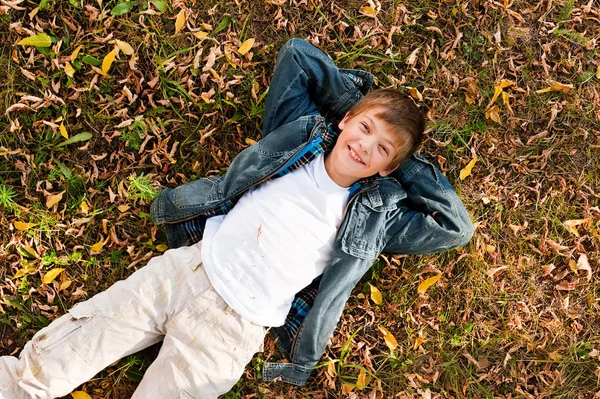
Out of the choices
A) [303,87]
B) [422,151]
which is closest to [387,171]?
[422,151]

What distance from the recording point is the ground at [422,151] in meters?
4.04

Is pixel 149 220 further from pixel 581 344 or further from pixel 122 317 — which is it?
pixel 581 344

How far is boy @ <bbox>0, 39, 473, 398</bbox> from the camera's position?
348 cm

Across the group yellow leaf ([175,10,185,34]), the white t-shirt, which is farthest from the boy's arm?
yellow leaf ([175,10,185,34])

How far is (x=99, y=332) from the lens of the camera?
3.50m

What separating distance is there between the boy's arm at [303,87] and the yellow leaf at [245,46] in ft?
1.12

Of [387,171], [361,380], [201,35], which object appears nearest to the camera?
[387,171]

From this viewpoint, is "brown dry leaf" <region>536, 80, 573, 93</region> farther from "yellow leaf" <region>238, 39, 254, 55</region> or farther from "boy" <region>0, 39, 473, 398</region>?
"yellow leaf" <region>238, 39, 254, 55</region>

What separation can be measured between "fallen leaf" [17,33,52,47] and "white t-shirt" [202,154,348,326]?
179cm

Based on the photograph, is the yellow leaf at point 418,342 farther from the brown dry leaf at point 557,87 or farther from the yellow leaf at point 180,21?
the yellow leaf at point 180,21

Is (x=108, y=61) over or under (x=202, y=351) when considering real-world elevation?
over

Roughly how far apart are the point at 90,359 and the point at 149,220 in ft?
3.50

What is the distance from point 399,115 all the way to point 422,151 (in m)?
0.81

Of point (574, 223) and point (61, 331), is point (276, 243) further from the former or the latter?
point (574, 223)
